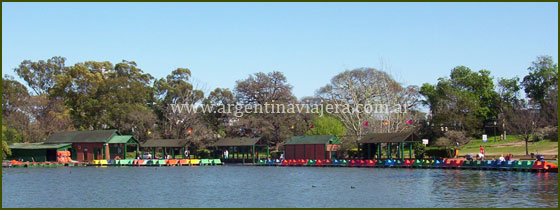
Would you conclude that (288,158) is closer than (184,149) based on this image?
Yes

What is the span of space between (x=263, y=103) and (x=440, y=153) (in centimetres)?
3096

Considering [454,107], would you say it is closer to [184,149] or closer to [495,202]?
[184,149]

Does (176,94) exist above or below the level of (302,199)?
above

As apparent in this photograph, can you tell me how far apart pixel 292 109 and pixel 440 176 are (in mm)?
39844

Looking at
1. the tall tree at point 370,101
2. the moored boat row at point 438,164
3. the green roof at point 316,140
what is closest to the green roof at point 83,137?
the moored boat row at point 438,164

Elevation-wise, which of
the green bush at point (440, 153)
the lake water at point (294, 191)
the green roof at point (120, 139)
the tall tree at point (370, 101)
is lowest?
the lake water at point (294, 191)

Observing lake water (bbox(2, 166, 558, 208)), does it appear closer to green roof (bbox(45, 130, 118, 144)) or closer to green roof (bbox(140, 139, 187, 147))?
green roof (bbox(140, 139, 187, 147))

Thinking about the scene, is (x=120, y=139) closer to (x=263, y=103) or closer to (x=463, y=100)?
(x=263, y=103)

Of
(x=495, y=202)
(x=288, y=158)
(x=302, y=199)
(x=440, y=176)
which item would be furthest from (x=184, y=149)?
(x=495, y=202)

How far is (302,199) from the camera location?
34.2m

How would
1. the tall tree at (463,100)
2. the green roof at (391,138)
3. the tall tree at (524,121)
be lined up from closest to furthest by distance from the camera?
the green roof at (391,138)
the tall tree at (524,121)
the tall tree at (463,100)

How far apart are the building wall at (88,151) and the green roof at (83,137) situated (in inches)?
26.0

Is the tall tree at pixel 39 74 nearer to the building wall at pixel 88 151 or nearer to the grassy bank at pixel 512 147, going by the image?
the building wall at pixel 88 151

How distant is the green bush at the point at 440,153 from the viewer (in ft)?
217
